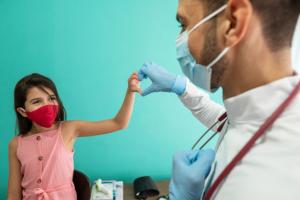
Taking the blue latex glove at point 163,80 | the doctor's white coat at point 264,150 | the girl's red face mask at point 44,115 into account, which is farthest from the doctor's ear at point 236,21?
the girl's red face mask at point 44,115

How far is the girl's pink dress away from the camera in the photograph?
1.43 metres

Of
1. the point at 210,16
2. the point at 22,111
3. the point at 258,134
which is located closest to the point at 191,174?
the point at 258,134

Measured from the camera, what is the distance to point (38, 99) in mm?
1422

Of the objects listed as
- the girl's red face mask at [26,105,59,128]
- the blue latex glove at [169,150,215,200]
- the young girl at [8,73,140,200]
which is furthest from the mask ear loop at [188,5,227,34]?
the girl's red face mask at [26,105,59,128]

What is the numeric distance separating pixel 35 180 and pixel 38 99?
37 centimetres

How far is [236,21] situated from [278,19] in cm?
8

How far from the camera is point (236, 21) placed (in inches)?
24.9

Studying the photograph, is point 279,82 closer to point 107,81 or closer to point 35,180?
point 35,180

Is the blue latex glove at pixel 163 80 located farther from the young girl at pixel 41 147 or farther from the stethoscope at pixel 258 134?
the stethoscope at pixel 258 134

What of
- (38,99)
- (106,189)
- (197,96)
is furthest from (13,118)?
(197,96)

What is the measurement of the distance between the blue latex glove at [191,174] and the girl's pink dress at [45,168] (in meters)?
0.76

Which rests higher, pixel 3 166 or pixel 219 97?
pixel 219 97

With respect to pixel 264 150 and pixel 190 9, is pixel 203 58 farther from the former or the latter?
pixel 264 150

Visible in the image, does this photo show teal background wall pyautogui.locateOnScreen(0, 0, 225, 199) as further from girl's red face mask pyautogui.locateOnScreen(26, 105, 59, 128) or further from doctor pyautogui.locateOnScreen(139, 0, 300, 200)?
doctor pyautogui.locateOnScreen(139, 0, 300, 200)
